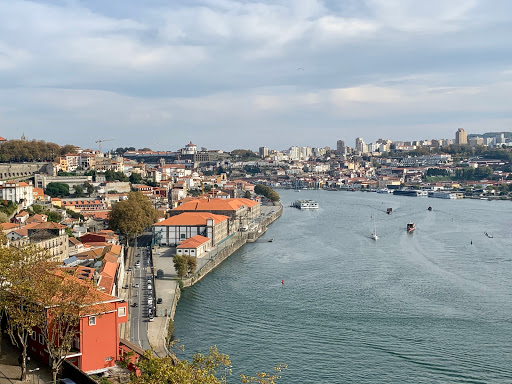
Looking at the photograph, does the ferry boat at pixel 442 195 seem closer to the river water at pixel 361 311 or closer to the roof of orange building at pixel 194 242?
the river water at pixel 361 311

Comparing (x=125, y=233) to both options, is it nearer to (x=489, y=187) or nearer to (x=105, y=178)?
(x=105, y=178)

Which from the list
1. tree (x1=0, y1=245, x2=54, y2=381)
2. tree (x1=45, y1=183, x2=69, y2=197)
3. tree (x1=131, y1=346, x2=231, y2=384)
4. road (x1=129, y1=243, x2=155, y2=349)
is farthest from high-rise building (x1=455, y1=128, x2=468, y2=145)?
tree (x1=131, y1=346, x2=231, y2=384)

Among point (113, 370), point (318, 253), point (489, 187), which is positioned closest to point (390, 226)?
point (318, 253)

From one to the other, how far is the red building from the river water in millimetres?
1290

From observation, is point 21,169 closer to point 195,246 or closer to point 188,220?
point 188,220

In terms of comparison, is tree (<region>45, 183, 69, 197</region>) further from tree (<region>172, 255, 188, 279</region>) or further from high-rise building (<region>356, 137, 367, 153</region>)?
high-rise building (<region>356, 137, 367, 153</region>)

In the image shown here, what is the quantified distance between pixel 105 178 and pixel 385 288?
12.7 metres

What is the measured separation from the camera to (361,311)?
24.7 ft

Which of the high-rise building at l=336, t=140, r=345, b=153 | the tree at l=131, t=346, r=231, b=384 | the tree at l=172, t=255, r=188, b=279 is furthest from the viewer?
the high-rise building at l=336, t=140, r=345, b=153

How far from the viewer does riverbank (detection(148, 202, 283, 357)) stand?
21.0 ft

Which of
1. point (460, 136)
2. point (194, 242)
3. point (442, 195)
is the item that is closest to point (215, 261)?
point (194, 242)

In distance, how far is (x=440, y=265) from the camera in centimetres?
1059

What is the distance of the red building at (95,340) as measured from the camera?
4500 mm

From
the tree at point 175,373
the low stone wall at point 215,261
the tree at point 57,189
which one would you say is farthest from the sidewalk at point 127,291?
the tree at point 57,189
